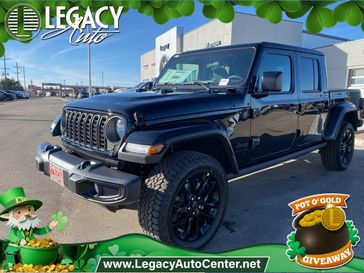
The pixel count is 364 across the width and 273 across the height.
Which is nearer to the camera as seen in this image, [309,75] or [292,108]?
[292,108]

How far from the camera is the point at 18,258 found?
2.01m

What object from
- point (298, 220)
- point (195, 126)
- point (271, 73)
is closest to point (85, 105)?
point (195, 126)

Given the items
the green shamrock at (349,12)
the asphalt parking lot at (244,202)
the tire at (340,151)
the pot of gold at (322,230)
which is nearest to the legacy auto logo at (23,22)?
the green shamrock at (349,12)

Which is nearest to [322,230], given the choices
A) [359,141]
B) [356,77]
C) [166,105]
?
[166,105]

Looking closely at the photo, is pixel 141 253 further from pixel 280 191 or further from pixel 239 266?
pixel 280 191

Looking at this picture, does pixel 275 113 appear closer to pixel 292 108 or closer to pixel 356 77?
pixel 292 108

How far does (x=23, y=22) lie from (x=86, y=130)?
141 cm

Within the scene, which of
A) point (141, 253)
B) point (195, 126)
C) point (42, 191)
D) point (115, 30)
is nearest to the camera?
point (115, 30)

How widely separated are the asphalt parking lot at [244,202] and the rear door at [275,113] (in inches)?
25.7

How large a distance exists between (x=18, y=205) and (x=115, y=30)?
4.12 ft

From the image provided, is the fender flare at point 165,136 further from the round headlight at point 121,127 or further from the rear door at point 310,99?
the rear door at point 310,99

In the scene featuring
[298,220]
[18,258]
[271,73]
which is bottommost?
[18,258]

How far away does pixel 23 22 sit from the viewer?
1706 millimetres

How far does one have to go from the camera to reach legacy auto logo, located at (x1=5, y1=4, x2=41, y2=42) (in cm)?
167
